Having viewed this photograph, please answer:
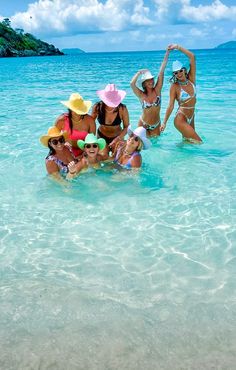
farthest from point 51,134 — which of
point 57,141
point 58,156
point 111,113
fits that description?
point 111,113

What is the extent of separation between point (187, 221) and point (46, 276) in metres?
2.01

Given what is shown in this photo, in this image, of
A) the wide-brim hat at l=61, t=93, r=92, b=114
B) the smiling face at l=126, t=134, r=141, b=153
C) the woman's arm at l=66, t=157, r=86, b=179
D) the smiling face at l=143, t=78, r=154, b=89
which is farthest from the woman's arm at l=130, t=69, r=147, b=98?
the woman's arm at l=66, t=157, r=86, b=179

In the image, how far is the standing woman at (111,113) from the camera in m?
6.33

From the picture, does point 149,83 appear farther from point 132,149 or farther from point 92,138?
point 92,138

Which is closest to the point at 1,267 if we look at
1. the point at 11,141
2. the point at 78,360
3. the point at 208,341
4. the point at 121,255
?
the point at 121,255

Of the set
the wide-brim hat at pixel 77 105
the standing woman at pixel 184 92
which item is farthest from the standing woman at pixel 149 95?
the wide-brim hat at pixel 77 105

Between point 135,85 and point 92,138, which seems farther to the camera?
point 135,85

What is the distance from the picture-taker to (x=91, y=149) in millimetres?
6008

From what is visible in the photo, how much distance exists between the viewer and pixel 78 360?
112 inches

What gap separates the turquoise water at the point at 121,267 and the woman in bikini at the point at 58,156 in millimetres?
243

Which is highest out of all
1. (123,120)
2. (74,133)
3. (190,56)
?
(190,56)

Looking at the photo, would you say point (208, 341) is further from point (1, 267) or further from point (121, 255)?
point (1, 267)

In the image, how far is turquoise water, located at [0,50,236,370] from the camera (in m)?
2.93

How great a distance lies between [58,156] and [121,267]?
2.75 meters
